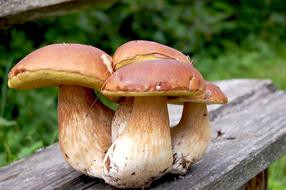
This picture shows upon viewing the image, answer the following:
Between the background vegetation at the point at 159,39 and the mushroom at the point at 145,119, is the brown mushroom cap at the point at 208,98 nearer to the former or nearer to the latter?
the mushroom at the point at 145,119

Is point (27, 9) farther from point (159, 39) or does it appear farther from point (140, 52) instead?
point (159, 39)

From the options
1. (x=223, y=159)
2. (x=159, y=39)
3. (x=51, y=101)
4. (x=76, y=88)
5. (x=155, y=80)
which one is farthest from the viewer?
(x=159, y=39)

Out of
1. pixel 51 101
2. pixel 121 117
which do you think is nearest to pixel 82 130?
pixel 121 117

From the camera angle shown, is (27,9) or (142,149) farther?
(27,9)

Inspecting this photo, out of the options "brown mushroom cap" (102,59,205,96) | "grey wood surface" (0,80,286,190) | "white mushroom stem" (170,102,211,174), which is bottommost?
"grey wood surface" (0,80,286,190)

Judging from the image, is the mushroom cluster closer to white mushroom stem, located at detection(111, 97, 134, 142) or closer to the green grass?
white mushroom stem, located at detection(111, 97, 134, 142)

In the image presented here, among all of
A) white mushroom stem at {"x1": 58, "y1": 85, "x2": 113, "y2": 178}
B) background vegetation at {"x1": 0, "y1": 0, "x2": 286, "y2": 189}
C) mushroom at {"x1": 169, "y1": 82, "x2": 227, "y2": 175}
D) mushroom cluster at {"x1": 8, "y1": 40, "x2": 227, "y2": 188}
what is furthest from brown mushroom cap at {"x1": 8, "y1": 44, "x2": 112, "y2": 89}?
background vegetation at {"x1": 0, "y1": 0, "x2": 286, "y2": 189}
